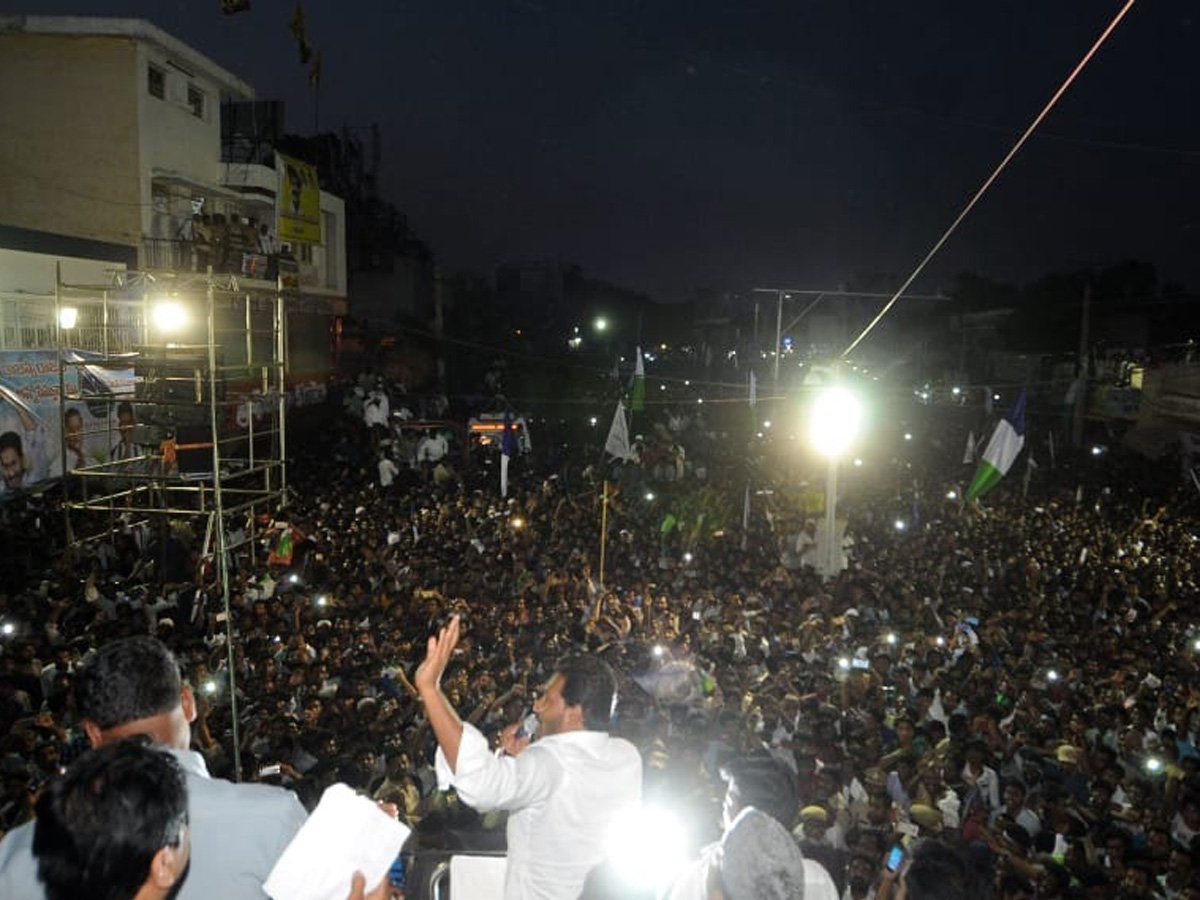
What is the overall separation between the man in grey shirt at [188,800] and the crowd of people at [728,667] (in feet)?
0.21

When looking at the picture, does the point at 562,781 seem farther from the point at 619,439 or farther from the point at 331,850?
the point at 619,439

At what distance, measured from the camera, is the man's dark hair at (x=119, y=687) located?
2281mm

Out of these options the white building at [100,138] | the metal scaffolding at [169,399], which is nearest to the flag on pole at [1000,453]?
the metal scaffolding at [169,399]

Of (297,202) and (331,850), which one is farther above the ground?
(297,202)

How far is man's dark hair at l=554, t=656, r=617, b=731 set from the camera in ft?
8.34

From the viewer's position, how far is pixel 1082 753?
6164 millimetres

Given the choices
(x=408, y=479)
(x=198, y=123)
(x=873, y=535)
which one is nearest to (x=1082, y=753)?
(x=873, y=535)

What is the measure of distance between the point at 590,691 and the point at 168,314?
6.36 metres

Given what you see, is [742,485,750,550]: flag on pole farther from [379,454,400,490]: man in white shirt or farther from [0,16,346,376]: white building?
[0,16,346,376]: white building

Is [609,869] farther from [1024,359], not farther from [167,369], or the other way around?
[1024,359]

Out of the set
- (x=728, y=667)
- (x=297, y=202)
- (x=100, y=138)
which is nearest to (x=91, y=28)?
(x=100, y=138)

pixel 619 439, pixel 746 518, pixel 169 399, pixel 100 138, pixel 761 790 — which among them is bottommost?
pixel 746 518

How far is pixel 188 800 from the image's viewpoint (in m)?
1.95

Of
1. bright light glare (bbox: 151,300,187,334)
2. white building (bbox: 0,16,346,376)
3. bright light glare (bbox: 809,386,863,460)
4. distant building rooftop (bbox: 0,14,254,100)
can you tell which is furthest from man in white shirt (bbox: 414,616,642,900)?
distant building rooftop (bbox: 0,14,254,100)
